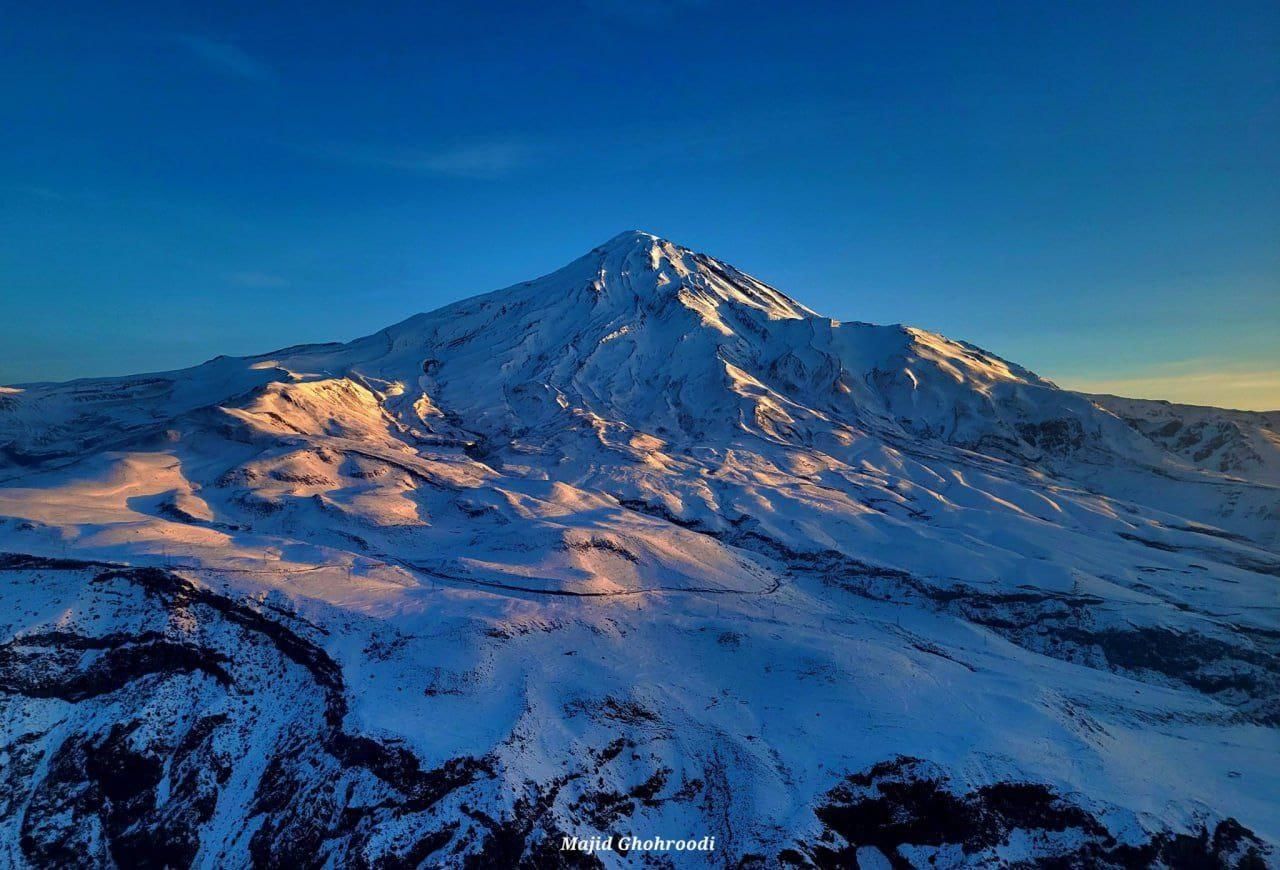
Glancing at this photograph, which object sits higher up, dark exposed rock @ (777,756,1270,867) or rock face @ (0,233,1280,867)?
rock face @ (0,233,1280,867)

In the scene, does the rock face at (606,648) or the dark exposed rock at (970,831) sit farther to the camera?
the rock face at (606,648)

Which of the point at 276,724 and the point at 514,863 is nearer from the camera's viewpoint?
the point at 514,863

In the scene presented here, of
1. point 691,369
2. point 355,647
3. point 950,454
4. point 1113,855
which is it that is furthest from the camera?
point 691,369

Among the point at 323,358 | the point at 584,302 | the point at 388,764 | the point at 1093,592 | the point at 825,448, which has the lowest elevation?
the point at 388,764

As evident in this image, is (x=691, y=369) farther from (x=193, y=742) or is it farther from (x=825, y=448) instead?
(x=193, y=742)

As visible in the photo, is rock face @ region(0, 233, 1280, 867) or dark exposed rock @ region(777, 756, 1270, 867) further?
rock face @ region(0, 233, 1280, 867)

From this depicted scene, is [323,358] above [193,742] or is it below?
above

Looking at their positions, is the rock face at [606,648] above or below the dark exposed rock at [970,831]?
above

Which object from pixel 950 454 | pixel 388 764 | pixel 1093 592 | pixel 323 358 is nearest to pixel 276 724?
pixel 388 764
